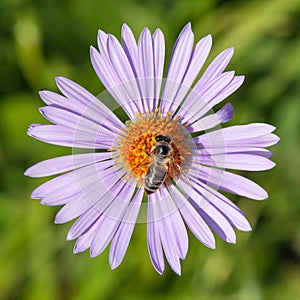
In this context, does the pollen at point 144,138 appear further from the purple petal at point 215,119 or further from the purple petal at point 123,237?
the purple petal at point 123,237

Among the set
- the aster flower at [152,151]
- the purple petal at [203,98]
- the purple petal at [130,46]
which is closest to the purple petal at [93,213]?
the aster flower at [152,151]

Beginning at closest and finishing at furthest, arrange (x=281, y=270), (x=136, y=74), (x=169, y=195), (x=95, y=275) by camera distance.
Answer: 1. (x=136, y=74)
2. (x=169, y=195)
3. (x=95, y=275)
4. (x=281, y=270)

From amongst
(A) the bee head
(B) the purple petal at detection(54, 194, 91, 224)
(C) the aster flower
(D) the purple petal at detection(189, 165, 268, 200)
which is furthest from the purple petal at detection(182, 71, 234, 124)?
(B) the purple petal at detection(54, 194, 91, 224)

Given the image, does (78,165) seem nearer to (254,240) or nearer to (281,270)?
(254,240)

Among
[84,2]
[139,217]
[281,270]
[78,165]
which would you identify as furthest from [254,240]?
[84,2]

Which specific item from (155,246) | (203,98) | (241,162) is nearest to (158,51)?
(203,98)
